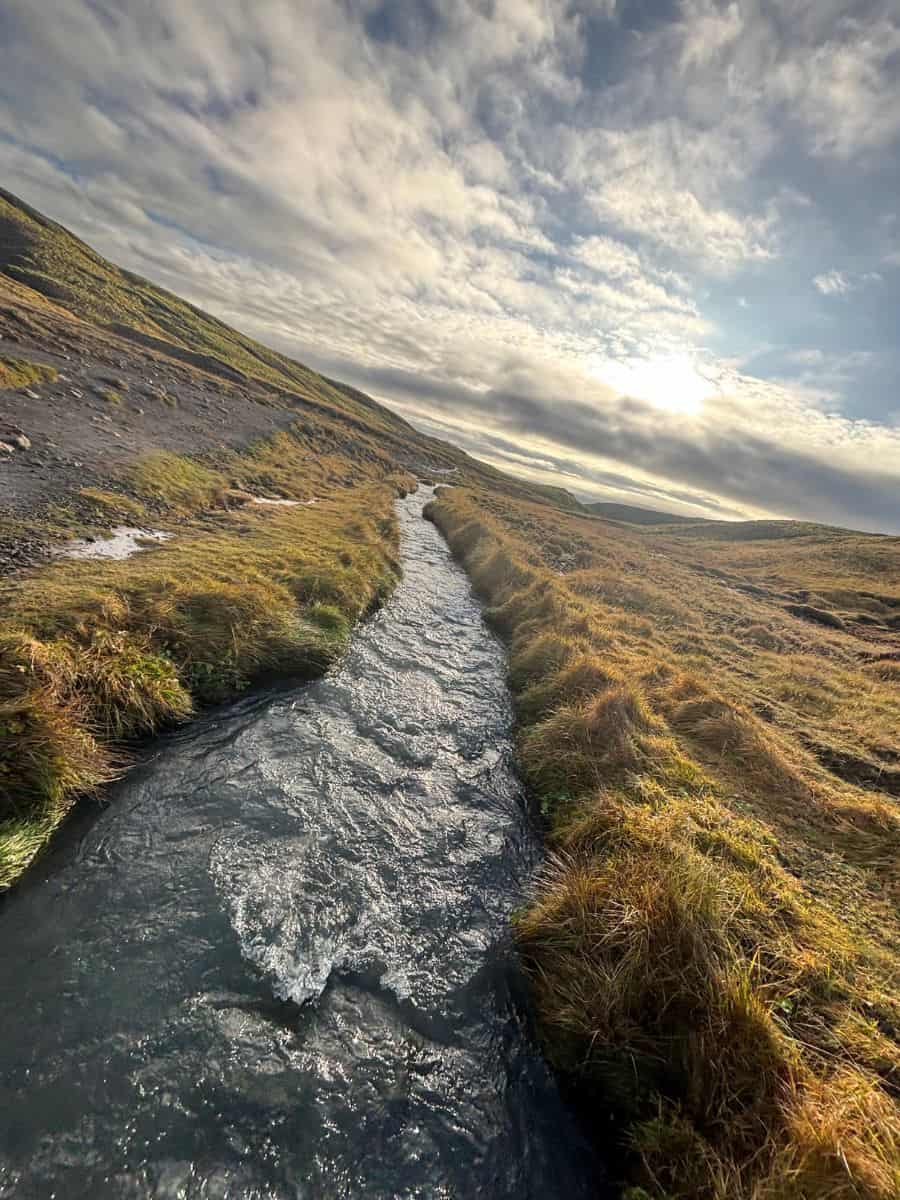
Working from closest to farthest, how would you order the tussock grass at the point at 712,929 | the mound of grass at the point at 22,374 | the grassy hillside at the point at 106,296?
the tussock grass at the point at 712,929
the mound of grass at the point at 22,374
the grassy hillside at the point at 106,296

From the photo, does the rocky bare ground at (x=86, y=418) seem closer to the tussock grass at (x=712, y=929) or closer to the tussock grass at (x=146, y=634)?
the tussock grass at (x=146, y=634)

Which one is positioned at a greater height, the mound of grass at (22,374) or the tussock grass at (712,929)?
the tussock grass at (712,929)

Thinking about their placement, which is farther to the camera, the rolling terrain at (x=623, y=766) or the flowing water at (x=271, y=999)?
the rolling terrain at (x=623, y=766)

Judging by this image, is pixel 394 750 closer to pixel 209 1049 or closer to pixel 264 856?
pixel 264 856

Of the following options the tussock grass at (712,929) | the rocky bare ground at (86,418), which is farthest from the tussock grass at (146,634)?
the tussock grass at (712,929)

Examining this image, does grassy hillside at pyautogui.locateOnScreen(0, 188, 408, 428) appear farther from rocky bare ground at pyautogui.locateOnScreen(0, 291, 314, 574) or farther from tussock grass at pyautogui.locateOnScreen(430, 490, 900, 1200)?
tussock grass at pyautogui.locateOnScreen(430, 490, 900, 1200)

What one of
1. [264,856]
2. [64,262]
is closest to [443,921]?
[264,856]

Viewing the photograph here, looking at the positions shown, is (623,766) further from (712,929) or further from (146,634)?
(146,634)
